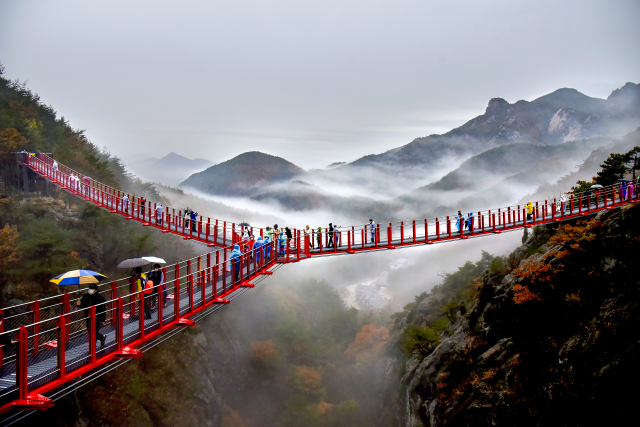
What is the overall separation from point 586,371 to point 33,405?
1907cm

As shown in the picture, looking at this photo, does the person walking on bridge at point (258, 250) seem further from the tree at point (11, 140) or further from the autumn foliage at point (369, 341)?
the autumn foliage at point (369, 341)

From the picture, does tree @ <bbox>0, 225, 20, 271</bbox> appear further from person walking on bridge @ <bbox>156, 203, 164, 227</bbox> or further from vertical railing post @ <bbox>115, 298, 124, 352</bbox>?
vertical railing post @ <bbox>115, 298, 124, 352</bbox>

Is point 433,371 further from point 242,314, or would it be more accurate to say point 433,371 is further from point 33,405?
point 242,314

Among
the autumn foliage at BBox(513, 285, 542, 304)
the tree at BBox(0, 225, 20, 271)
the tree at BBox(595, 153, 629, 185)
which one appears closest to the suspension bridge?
the autumn foliage at BBox(513, 285, 542, 304)

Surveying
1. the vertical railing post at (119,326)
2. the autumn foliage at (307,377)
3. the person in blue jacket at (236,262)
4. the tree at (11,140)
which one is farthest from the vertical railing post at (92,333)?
the autumn foliage at (307,377)

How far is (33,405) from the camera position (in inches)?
354

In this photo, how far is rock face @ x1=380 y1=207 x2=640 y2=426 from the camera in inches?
682

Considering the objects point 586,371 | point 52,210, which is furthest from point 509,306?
point 52,210

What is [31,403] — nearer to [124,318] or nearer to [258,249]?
[124,318]

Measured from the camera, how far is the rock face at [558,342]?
56.9ft

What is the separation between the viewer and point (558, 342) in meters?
20.1

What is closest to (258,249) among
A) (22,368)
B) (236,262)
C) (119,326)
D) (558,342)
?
(236,262)

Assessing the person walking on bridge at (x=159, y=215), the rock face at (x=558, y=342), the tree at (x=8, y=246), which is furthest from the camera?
the tree at (x=8, y=246)

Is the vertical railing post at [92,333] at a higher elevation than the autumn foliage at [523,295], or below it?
higher
